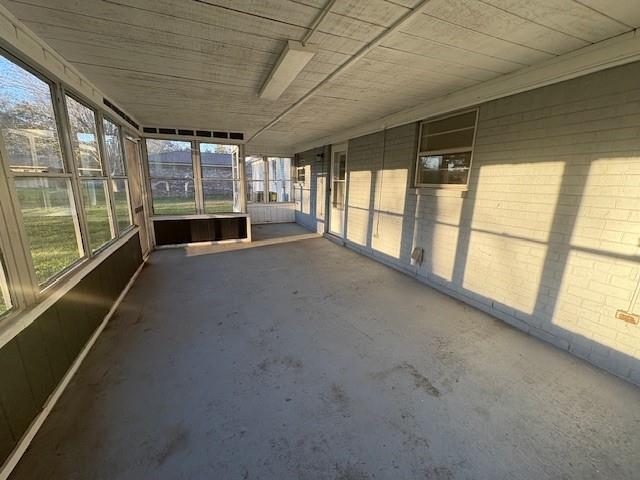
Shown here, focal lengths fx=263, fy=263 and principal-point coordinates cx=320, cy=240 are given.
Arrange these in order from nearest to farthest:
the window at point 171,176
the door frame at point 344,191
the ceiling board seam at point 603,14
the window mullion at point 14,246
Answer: the window mullion at point 14,246 → the ceiling board seam at point 603,14 → the window at point 171,176 → the door frame at point 344,191

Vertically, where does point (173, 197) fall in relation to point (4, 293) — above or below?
above

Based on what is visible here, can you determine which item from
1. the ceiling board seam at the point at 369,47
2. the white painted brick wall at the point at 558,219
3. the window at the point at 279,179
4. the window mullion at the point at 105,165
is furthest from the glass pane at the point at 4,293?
the window at the point at 279,179

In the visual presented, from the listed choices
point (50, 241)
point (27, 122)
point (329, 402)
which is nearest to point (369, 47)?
point (27, 122)

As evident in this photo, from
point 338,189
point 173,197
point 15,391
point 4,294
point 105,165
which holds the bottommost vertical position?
point 15,391

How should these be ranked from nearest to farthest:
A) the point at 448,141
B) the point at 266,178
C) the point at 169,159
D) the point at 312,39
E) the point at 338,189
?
the point at 312,39 → the point at 448,141 → the point at 169,159 → the point at 338,189 → the point at 266,178

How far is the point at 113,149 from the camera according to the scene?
3959 mm

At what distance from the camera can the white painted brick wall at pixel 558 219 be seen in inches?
84.8

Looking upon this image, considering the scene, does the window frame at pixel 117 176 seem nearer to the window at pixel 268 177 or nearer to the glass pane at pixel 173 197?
the glass pane at pixel 173 197

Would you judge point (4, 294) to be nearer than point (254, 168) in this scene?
Yes

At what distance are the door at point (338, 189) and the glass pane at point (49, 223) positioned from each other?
4.94 meters

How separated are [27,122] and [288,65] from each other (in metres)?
2.11

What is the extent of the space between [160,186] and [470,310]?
6.35m

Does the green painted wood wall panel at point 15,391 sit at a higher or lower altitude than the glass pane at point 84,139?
lower

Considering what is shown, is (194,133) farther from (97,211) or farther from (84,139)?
(97,211)
